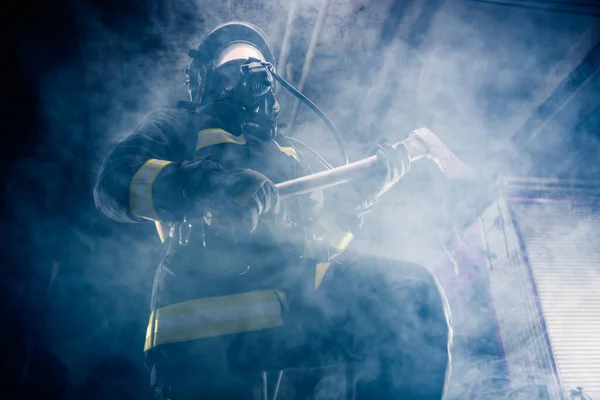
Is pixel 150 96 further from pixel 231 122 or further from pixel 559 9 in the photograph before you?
pixel 559 9

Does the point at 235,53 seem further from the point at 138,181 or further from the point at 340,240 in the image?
the point at 340,240

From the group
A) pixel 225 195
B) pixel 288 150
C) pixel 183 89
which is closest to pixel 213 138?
pixel 288 150

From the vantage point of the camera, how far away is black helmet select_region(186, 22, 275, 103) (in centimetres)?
275

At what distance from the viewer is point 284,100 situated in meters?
4.06

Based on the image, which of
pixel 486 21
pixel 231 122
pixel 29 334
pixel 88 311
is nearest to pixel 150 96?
pixel 231 122

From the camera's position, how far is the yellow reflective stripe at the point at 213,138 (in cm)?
209

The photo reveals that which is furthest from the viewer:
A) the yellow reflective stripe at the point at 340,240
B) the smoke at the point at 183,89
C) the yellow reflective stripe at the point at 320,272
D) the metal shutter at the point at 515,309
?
the metal shutter at the point at 515,309

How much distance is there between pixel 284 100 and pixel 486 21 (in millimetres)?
2364

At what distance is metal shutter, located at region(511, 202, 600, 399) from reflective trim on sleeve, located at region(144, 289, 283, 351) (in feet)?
17.2

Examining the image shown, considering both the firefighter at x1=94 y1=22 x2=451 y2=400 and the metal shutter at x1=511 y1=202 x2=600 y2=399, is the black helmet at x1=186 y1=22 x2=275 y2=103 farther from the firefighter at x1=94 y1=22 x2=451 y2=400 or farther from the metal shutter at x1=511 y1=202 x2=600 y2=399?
the metal shutter at x1=511 y1=202 x2=600 y2=399

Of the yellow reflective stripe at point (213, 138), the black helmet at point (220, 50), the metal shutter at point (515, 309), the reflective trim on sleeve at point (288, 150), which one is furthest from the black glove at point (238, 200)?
the metal shutter at point (515, 309)

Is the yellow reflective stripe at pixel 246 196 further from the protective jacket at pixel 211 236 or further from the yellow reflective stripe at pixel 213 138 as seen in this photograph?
the yellow reflective stripe at pixel 213 138

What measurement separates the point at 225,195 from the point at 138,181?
0.49 meters

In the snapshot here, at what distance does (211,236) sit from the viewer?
6.04 ft
